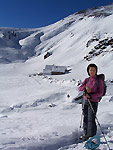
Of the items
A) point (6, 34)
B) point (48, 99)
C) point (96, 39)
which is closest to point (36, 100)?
point (48, 99)

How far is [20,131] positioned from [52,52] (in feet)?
149

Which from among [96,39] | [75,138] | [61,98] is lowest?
[75,138]

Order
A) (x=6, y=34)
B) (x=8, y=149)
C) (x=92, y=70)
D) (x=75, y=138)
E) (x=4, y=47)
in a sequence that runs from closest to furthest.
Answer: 1. (x=8, y=149)
2. (x=92, y=70)
3. (x=75, y=138)
4. (x=4, y=47)
5. (x=6, y=34)

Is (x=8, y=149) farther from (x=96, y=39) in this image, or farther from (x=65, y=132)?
(x=96, y=39)

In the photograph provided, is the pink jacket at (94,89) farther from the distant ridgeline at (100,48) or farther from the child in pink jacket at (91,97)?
the distant ridgeline at (100,48)

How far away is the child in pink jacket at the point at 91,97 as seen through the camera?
3.29 meters

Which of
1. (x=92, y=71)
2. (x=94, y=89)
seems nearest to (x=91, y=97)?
(x=94, y=89)

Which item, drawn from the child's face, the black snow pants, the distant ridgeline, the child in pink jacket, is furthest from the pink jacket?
the distant ridgeline

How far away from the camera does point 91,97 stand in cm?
336

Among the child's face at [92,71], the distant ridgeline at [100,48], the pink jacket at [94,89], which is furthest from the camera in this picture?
the distant ridgeline at [100,48]

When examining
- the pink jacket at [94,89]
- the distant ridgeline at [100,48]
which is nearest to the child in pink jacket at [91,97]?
the pink jacket at [94,89]

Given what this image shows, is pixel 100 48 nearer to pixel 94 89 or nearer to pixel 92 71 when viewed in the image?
pixel 92 71

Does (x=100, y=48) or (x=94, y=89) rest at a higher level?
(x=100, y=48)

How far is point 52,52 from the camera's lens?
159 feet
